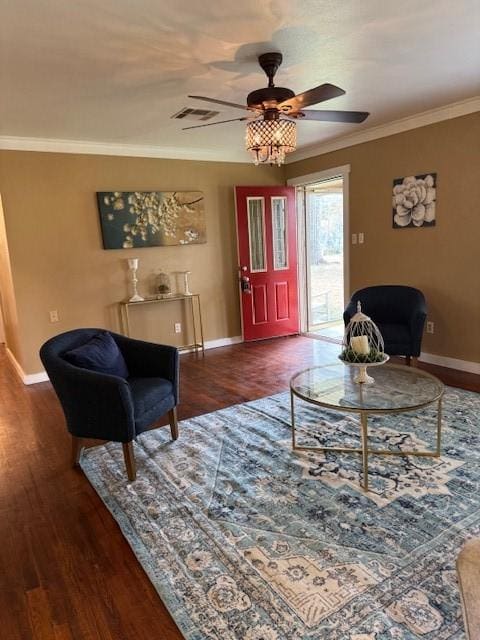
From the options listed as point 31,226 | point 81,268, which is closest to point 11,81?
point 31,226

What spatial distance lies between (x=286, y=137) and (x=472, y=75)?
1.66 metres

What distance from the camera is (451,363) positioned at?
4.15 metres

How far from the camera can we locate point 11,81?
272 centimetres

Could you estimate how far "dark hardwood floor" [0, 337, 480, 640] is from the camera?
5.05 feet

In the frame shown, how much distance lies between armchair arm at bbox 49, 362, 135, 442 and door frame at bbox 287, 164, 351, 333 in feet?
11.5

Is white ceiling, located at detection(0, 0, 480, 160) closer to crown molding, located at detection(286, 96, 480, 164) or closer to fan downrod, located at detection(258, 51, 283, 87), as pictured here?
fan downrod, located at detection(258, 51, 283, 87)

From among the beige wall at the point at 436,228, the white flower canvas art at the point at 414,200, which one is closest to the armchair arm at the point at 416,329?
the beige wall at the point at 436,228

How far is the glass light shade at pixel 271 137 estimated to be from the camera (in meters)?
2.46

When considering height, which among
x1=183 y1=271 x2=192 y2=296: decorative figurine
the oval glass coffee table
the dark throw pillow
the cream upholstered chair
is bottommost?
the oval glass coffee table

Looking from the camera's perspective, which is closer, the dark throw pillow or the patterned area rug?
the patterned area rug

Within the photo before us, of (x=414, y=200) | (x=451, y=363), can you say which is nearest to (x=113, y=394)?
(x=451, y=363)

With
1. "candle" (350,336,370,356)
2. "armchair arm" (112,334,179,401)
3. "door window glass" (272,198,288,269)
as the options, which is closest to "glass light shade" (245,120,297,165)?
"candle" (350,336,370,356)

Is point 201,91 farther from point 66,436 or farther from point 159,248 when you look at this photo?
point 66,436

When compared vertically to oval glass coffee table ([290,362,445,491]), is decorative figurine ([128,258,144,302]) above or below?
above
